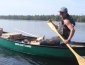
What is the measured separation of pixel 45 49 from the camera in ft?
45.6

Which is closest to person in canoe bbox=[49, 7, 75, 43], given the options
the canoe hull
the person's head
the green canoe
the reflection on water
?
the person's head

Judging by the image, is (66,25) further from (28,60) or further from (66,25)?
(28,60)

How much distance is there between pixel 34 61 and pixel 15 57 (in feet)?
5.13

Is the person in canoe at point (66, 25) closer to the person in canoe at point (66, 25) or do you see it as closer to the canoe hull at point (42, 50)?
the person in canoe at point (66, 25)

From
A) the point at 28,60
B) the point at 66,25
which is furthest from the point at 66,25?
the point at 28,60

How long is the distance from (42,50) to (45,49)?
0.85 feet

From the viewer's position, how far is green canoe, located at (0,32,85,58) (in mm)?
13062

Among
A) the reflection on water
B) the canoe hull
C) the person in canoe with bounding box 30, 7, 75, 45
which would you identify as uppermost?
the person in canoe with bounding box 30, 7, 75, 45

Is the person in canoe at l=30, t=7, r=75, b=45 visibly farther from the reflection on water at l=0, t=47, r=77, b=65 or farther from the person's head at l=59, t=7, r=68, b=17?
the reflection on water at l=0, t=47, r=77, b=65

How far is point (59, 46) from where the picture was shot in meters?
13.2

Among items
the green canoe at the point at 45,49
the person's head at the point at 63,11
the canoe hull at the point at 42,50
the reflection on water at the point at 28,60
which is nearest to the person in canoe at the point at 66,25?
the person's head at the point at 63,11

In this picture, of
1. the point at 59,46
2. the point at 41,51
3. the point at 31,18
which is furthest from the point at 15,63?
the point at 31,18

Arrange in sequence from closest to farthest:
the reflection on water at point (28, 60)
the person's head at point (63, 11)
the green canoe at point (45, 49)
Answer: the person's head at point (63, 11)
the green canoe at point (45, 49)
the reflection on water at point (28, 60)

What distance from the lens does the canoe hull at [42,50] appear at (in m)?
13.2
